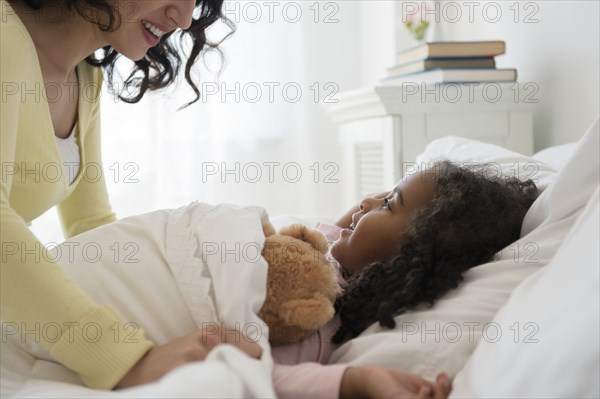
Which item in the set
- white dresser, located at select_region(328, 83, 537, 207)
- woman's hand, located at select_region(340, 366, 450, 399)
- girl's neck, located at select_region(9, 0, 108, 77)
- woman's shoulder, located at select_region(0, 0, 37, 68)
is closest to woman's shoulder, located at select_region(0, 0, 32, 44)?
woman's shoulder, located at select_region(0, 0, 37, 68)

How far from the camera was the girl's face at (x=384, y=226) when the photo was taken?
3.29ft

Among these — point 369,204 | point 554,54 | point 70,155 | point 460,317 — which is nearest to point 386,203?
point 369,204

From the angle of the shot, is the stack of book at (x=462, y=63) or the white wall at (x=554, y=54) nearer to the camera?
the white wall at (x=554, y=54)

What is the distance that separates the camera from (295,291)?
0.80 m

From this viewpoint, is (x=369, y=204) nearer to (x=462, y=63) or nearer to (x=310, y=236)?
(x=310, y=236)

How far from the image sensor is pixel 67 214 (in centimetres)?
145

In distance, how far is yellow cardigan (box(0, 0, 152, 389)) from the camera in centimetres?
69

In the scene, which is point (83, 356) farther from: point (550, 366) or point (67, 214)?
point (67, 214)

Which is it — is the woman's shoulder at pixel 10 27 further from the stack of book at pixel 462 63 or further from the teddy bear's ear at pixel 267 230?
the stack of book at pixel 462 63

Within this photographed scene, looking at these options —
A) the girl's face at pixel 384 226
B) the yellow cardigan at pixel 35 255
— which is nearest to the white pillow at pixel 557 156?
the girl's face at pixel 384 226

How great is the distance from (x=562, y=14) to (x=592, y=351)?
1.31m

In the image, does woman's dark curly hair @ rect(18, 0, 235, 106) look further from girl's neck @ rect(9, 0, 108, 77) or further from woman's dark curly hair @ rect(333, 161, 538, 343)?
woman's dark curly hair @ rect(333, 161, 538, 343)

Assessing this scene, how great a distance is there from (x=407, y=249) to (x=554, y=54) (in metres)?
1.08

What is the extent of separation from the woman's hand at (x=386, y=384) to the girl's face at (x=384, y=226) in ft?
0.98
